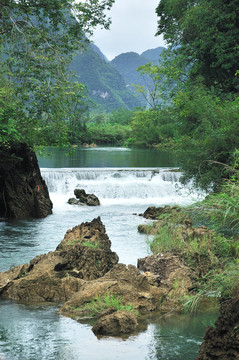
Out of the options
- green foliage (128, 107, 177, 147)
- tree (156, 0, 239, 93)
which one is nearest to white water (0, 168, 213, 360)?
tree (156, 0, 239, 93)

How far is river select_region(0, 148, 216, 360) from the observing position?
5.42 meters

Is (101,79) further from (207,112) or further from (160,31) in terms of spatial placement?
(207,112)

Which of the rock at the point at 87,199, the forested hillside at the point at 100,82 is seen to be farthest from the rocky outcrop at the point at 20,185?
the forested hillside at the point at 100,82

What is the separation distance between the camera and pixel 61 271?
306 inches

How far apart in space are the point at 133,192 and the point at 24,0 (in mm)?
10888

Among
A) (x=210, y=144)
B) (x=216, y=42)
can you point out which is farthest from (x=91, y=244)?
(x=216, y=42)

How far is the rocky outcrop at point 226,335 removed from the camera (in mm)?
4133

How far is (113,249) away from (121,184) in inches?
413

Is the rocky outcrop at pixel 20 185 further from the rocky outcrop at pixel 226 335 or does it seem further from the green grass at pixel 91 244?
the rocky outcrop at pixel 226 335

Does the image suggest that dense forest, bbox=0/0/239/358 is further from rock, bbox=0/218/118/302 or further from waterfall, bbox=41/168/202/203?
waterfall, bbox=41/168/202/203

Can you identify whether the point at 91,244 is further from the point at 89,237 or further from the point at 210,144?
the point at 210,144

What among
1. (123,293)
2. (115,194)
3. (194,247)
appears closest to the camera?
(123,293)

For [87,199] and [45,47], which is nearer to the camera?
[45,47]

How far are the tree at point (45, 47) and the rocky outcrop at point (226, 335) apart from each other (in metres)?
9.29
